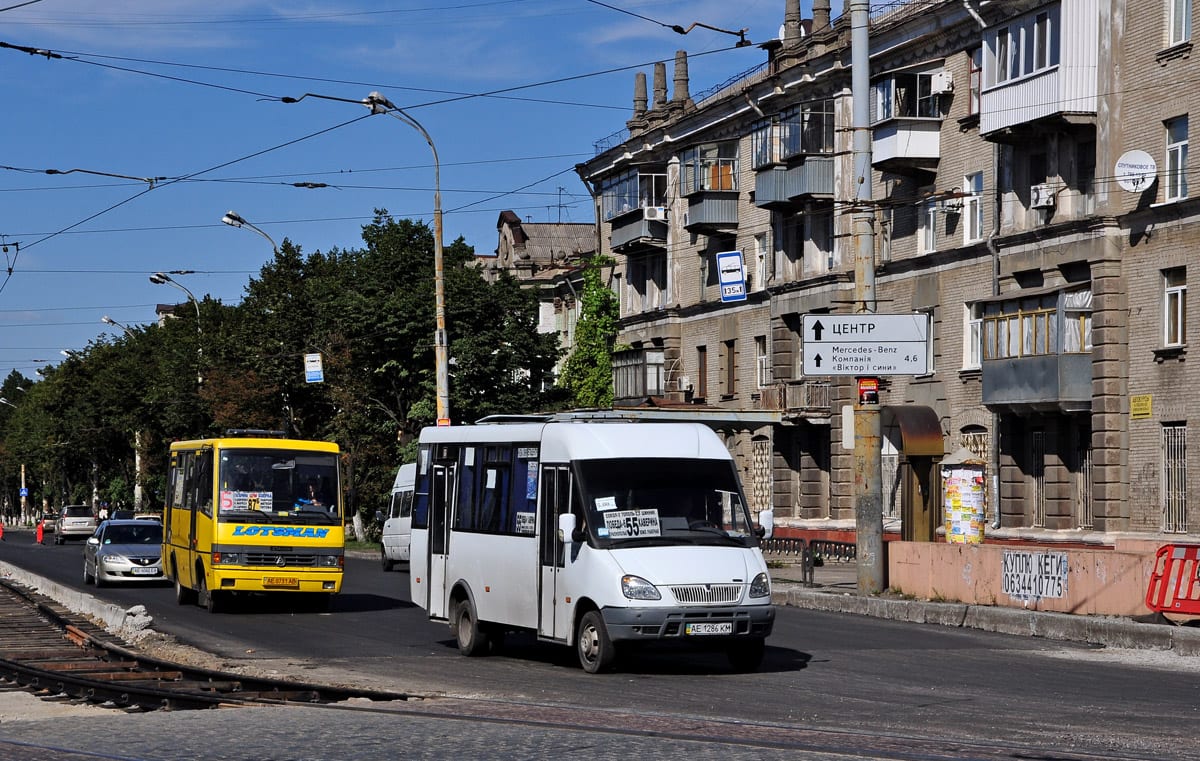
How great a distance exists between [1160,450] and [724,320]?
22310 mm

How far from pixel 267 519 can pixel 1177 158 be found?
1979cm

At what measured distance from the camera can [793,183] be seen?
159 ft

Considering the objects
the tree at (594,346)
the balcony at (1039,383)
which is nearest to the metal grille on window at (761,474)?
the tree at (594,346)

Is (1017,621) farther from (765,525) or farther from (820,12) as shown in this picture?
(820,12)

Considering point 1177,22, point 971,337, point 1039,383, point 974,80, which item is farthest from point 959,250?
point 1177,22

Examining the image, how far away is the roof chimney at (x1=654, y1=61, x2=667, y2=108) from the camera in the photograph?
61.6 meters

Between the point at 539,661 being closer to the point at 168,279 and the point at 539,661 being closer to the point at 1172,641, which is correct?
the point at 1172,641

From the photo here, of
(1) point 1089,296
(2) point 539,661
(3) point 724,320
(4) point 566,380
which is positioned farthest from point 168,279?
(2) point 539,661

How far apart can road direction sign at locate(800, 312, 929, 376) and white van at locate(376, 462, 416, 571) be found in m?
17.0

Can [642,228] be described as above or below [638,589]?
above

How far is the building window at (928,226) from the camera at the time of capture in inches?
1713

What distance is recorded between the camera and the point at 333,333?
60.0 meters

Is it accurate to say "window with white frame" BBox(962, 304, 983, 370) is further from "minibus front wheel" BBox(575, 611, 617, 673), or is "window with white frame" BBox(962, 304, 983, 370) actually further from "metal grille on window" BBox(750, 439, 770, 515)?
"minibus front wheel" BBox(575, 611, 617, 673)

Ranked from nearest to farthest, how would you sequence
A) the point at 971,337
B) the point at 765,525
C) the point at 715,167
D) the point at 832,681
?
the point at 832,681, the point at 765,525, the point at 971,337, the point at 715,167
